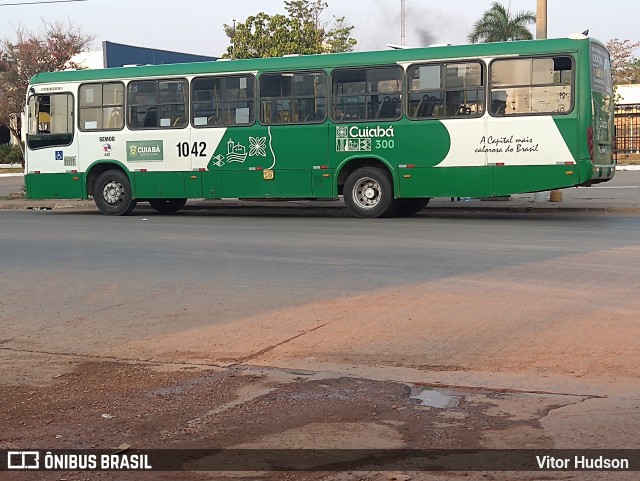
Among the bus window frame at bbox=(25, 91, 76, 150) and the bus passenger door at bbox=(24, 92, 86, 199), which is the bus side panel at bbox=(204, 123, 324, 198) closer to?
the bus passenger door at bbox=(24, 92, 86, 199)

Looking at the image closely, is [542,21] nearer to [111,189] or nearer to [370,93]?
[370,93]

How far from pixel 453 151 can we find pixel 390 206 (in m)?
1.69

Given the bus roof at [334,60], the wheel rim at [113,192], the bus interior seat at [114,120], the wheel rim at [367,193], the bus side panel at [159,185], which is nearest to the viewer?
the bus roof at [334,60]

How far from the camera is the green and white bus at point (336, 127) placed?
64.5 ft

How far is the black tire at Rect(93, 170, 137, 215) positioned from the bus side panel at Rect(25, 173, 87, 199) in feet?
1.30

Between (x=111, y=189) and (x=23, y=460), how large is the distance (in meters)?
18.7

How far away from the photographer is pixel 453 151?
66.9 feet

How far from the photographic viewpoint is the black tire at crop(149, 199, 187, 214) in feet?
82.4

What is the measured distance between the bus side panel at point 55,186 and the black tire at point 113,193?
40 cm

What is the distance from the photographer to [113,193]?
78.5 ft

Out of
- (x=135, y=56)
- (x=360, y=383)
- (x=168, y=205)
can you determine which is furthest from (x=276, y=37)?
(x=360, y=383)

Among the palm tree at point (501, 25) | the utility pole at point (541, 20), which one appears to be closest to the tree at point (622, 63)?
the palm tree at point (501, 25)

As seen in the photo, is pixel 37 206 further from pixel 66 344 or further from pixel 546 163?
pixel 66 344

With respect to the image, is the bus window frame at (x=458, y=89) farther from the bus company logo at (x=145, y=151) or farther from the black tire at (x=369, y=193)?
the bus company logo at (x=145, y=151)
